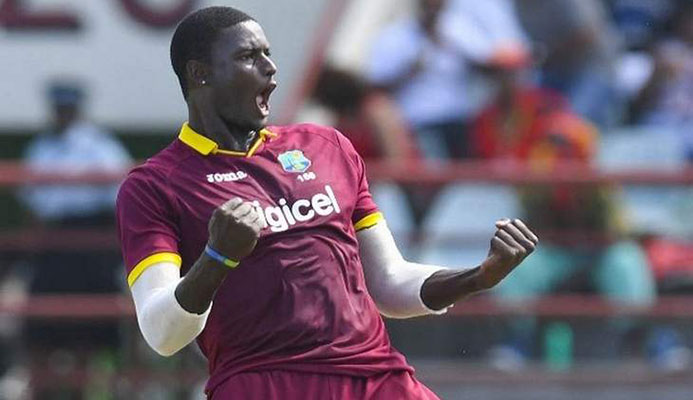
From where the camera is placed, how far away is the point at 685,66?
32.3ft

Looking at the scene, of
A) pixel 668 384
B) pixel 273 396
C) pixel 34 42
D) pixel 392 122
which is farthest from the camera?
pixel 34 42

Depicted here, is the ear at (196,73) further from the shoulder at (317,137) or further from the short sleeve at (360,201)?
the short sleeve at (360,201)

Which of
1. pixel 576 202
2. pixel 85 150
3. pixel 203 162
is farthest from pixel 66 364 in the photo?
pixel 203 162

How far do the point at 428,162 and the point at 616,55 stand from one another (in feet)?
4.01

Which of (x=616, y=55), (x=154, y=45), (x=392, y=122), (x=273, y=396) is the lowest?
(x=154, y=45)

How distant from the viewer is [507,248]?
4.69 meters

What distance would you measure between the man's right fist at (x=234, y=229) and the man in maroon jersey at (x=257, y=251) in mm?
102

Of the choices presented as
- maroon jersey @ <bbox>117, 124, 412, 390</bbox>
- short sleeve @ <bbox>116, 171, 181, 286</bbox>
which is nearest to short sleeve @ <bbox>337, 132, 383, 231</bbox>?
maroon jersey @ <bbox>117, 124, 412, 390</bbox>

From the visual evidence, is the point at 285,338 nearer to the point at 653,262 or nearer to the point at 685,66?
the point at 653,262

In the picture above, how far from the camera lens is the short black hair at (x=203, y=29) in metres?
4.89

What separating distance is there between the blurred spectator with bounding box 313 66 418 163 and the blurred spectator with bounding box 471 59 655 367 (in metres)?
0.41

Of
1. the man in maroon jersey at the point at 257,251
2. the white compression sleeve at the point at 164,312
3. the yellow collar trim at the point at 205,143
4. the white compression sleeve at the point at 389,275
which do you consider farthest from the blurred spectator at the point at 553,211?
the white compression sleeve at the point at 164,312

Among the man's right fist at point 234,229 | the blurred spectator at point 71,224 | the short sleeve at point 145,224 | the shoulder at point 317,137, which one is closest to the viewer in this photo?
the man's right fist at point 234,229

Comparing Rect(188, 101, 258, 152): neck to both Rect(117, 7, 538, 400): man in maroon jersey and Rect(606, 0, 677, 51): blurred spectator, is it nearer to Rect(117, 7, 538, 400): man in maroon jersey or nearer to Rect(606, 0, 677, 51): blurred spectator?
Rect(117, 7, 538, 400): man in maroon jersey
